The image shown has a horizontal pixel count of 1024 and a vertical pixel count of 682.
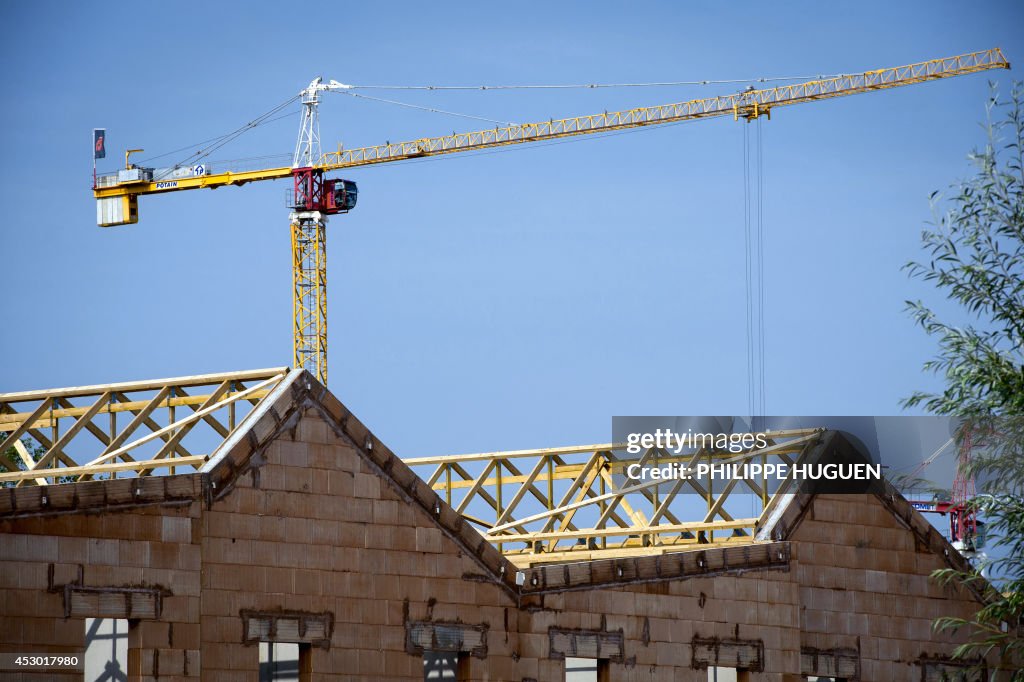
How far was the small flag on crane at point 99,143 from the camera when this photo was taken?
149 metres

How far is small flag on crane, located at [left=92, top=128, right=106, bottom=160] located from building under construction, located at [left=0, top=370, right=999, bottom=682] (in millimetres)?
109322

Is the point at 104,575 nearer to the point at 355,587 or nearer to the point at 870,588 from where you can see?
the point at 355,587

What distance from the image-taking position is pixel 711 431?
152 feet

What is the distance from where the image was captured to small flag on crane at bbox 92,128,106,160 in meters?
149

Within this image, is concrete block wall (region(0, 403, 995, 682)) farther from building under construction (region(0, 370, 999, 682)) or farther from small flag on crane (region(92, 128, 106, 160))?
small flag on crane (region(92, 128, 106, 160))

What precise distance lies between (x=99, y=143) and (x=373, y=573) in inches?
4776

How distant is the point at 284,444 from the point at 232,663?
4149 millimetres

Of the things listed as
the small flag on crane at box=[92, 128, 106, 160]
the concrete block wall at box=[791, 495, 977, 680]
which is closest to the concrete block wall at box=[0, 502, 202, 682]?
the concrete block wall at box=[791, 495, 977, 680]

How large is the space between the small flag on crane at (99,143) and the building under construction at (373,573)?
109 meters

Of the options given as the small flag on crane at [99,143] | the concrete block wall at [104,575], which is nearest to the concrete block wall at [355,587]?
the concrete block wall at [104,575]

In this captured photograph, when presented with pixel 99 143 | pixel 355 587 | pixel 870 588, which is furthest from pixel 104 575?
pixel 99 143

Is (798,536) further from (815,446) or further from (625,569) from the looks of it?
(625,569)

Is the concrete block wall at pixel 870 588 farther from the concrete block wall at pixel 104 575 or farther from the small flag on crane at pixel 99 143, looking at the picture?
the small flag on crane at pixel 99 143

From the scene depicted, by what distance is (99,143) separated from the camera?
493ft
